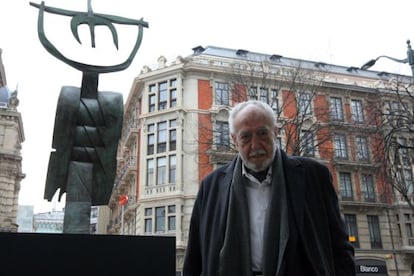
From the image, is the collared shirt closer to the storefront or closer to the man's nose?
the man's nose

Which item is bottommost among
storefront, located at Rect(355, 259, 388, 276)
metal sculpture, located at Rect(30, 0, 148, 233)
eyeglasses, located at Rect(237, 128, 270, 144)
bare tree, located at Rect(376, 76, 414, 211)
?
storefront, located at Rect(355, 259, 388, 276)

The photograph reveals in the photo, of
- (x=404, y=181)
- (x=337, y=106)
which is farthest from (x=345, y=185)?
(x=404, y=181)

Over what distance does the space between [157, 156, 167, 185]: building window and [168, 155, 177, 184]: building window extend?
358 mm

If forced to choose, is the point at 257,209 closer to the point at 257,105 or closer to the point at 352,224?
the point at 257,105

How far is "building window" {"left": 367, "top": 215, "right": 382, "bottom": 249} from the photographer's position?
3082 centimetres

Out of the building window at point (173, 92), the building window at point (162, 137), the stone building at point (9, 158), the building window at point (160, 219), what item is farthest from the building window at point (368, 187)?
the stone building at point (9, 158)

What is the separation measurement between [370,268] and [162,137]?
1601cm

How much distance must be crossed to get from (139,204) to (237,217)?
28.3 metres

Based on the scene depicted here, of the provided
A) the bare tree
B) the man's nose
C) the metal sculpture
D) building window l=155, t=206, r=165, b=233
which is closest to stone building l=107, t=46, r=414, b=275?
building window l=155, t=206, r=165, b=233

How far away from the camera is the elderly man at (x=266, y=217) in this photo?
8.09ft

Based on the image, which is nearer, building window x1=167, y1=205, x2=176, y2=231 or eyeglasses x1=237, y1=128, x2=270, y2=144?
eyeglasses x1=237, y1=128, x2=270, y2=144

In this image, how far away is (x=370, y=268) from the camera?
26.7m

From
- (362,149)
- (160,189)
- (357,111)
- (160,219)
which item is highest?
(357,111)

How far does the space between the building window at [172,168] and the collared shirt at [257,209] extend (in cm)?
2662
